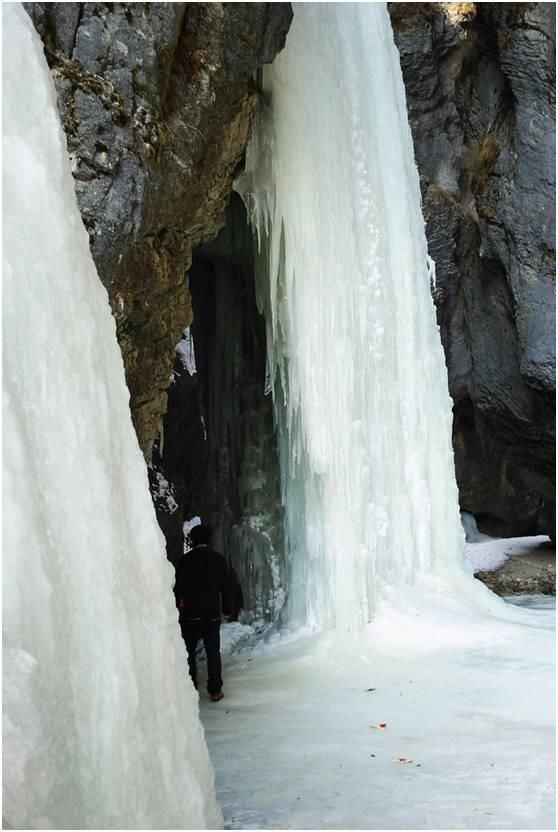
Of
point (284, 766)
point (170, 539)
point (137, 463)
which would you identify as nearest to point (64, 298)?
point (137, 463)

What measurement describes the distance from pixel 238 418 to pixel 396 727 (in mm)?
4962

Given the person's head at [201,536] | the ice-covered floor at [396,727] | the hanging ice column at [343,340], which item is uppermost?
the hanging ice column at [343,340]

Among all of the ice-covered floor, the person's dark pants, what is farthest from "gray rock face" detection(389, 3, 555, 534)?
the person's dark pants

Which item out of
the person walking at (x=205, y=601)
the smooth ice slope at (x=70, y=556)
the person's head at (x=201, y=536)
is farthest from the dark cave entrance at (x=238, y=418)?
the smooth ice slope at (x=70, y=556)

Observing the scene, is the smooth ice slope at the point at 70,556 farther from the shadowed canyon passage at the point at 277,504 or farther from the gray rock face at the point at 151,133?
the gray rock face at the point at 151,133

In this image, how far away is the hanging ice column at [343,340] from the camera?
760 centimetres

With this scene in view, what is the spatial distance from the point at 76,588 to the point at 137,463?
54 centimetres

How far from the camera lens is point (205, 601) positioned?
5.73 m

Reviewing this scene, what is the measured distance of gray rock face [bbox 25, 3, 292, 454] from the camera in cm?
459

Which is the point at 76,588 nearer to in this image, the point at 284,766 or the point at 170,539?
the point at 284,766

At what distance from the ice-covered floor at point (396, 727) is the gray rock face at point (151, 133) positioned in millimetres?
2114

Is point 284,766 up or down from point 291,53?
down

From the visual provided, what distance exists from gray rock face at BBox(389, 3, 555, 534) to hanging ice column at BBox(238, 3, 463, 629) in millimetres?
4361

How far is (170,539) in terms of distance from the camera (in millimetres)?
12398
